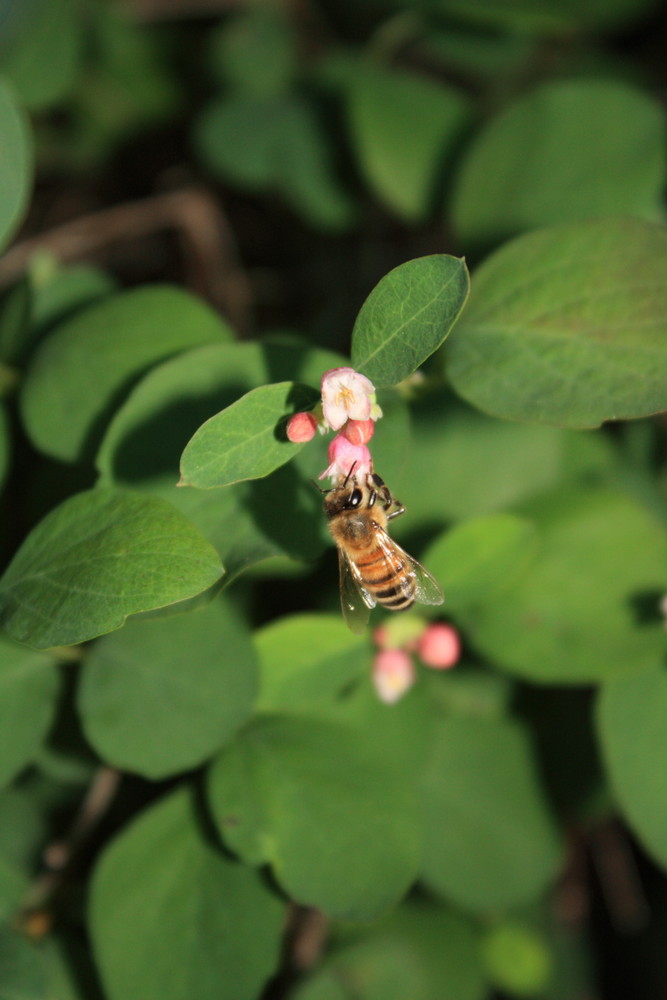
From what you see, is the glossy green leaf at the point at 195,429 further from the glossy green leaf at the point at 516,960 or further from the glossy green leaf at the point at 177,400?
the glossy green leaf at the point at 516,960

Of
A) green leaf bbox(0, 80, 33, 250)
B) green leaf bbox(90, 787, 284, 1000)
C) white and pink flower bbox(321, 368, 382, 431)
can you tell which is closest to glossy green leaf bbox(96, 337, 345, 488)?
white and pink flower bbox(321, 368, 382, 431)

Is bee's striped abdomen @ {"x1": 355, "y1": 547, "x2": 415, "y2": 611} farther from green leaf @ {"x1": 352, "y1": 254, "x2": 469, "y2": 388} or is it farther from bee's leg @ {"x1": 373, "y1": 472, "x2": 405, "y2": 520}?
green leaf @ {"x1": 352, "y1": 254, "x2": 469, "y2": 388}

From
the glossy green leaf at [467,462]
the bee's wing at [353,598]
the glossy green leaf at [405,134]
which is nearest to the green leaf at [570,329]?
the bee's wing at [353,598]

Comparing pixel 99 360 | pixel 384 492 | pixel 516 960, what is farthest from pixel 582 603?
pixel 516 960

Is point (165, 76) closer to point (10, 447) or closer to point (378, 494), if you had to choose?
point (10, 447)

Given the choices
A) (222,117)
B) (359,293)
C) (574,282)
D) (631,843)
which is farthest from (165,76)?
(631,843)

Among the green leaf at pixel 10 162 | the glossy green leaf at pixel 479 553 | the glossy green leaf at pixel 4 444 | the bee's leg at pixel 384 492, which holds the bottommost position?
the glossy green leaf at pixel 479 553
